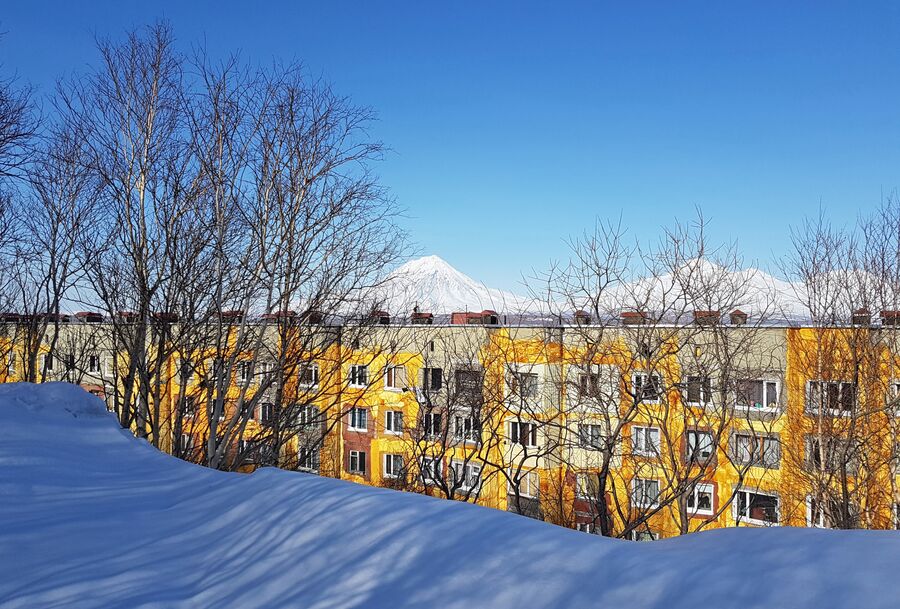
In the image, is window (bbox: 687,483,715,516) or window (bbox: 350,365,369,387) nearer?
window (bbox: 350,365,369,387)

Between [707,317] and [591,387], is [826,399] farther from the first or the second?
[591,387]

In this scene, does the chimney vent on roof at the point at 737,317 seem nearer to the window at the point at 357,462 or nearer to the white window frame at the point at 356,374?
the white window frame at the point at 356,374

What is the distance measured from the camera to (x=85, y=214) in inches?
514

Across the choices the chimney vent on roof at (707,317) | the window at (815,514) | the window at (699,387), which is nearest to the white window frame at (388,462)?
the window at (699,387)

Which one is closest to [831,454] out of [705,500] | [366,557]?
[705,500]

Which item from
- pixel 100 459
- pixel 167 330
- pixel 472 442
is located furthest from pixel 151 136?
pixel 472 442

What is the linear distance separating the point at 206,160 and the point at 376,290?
3.47 metres

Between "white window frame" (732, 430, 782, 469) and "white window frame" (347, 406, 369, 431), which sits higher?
"white window frame" (732, 430, 782, 469)

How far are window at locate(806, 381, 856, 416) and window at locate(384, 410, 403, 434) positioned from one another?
1203 centimetres

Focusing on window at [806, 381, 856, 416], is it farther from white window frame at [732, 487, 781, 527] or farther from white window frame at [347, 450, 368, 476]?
white window frame at [347, 450, 368, 476]

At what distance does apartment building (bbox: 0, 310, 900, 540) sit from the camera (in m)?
10.2

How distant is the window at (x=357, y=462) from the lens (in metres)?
21.9

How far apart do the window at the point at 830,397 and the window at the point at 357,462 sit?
14048mm

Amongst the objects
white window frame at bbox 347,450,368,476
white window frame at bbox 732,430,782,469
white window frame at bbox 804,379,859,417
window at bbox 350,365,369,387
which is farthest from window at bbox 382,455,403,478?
white window frame at bbox 804,379,859,417
